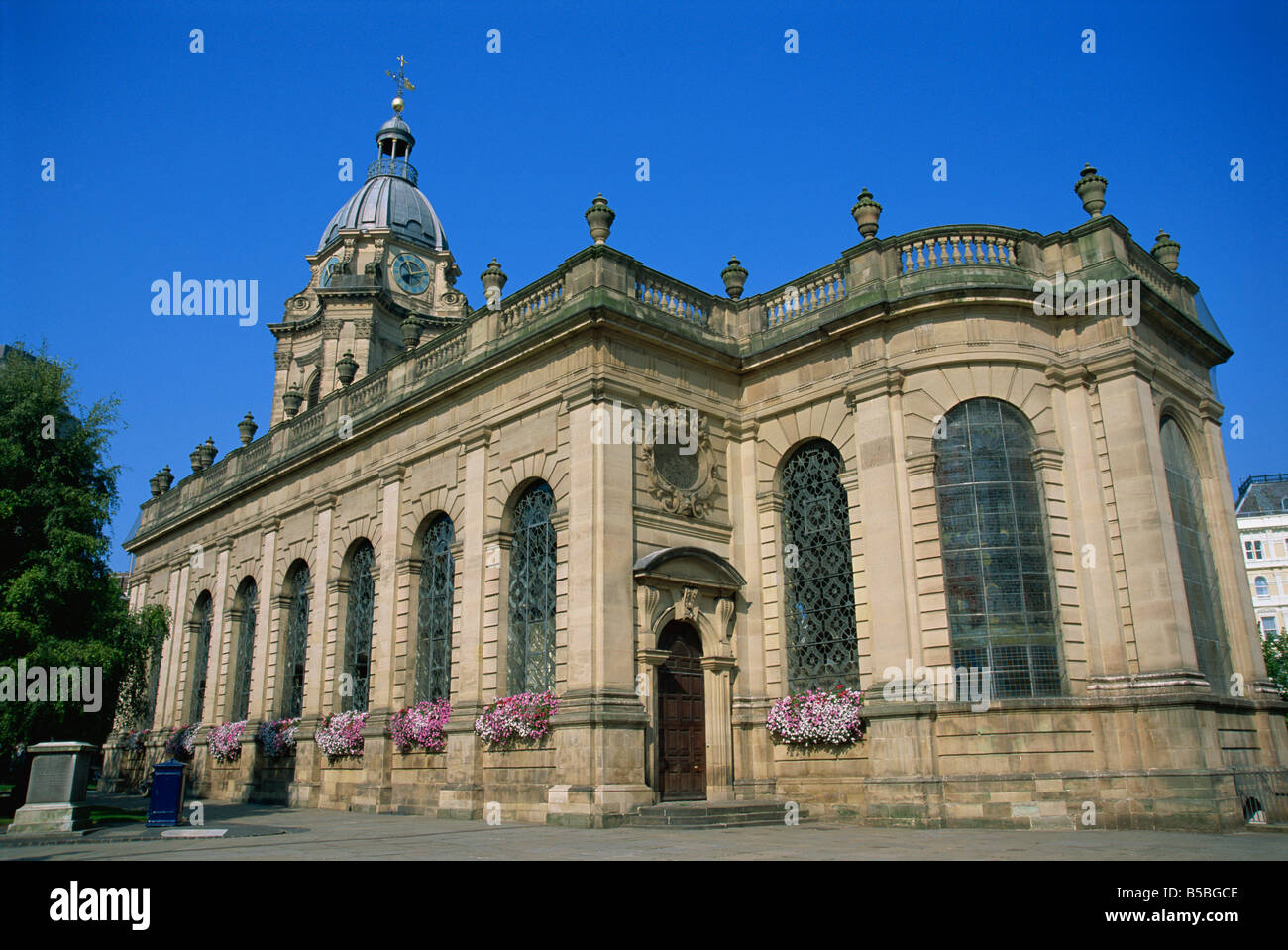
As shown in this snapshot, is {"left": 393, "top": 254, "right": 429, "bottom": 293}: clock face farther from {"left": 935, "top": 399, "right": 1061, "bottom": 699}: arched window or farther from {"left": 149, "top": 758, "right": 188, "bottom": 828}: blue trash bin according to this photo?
{"left": 935, "top": 399, "right": 1061, "bottom": 699}: arched window

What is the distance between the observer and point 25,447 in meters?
20.0

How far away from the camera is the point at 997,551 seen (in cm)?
1739

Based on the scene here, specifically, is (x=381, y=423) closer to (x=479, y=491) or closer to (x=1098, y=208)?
(x=479, y=491)

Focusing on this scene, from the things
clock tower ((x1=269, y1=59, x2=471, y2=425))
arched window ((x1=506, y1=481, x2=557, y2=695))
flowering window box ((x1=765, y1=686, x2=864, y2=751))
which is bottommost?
flowering window box ((x1=765, y1=686, x2=864, y2=751))

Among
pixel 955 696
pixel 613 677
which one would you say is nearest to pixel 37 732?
pixel 613 677

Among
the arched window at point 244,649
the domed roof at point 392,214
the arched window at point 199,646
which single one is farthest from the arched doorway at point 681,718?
the domed roof at point 392,214

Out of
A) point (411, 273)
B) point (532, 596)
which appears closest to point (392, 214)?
point (411, 273)

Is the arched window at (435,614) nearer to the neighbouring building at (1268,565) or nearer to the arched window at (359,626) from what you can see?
the arched window at (359,626)

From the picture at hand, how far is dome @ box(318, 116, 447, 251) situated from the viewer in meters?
44.3

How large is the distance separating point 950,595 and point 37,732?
59.0ft

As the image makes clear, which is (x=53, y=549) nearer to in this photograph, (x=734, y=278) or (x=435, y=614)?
(x=435, y=614)

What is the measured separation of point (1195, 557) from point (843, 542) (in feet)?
22.9

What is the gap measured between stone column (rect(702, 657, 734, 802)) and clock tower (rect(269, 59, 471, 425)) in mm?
22122

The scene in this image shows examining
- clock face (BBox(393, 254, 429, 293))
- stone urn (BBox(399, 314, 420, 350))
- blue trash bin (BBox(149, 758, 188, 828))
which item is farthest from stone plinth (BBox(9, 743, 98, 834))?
clock face (BBox(393, 254, 429, 293))
